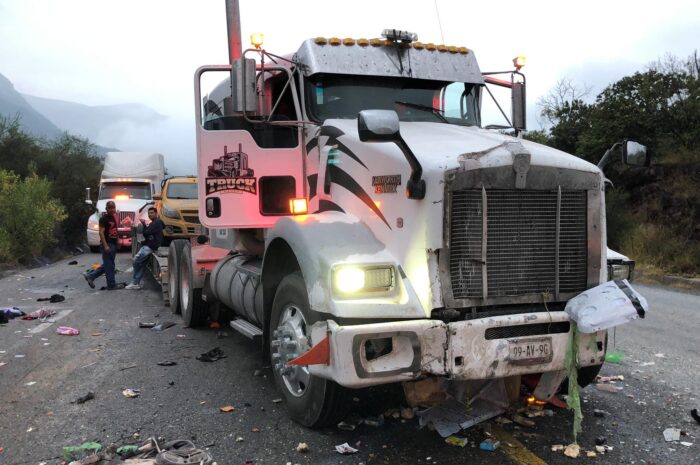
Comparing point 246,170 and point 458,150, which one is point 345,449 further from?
point 246,170

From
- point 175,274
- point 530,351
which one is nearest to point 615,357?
point 530,351

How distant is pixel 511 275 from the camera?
3666 mm

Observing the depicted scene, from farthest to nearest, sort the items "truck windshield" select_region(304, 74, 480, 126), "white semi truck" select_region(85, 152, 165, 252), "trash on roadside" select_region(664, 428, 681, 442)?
"white semi truck" select_region(85, 152, 165, 252) < "truck windshield" select_region(304, 74, 480, 126) < "trash on roadside" select_region(664, 428, 681, 442)

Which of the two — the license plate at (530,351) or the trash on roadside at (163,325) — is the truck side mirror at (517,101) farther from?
the trash on roadside at (163,325)

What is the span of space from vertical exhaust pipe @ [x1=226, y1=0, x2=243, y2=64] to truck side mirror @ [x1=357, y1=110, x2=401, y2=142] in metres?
7.37

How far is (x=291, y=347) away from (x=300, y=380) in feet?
0.87

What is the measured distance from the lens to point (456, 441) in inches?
151

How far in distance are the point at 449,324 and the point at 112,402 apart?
9.79 feet

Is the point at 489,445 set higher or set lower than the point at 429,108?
lower

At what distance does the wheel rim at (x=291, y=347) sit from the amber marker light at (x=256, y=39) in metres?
2.40

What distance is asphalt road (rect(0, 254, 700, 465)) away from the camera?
371 cm

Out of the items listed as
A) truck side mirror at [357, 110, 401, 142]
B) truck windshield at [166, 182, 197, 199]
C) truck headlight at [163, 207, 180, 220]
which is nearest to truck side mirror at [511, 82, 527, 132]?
truck side mirror at [357, 110, 401, 142]

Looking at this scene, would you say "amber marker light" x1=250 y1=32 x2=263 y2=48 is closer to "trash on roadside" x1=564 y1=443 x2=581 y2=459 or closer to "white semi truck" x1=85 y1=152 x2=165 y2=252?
"trash on roadside" x1=564 y1=443 x2=581 y2=459

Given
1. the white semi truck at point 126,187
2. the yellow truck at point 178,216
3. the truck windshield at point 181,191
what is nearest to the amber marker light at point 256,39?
the yellow truck at point 178,216
